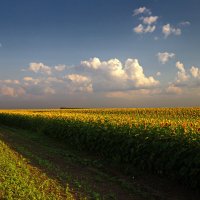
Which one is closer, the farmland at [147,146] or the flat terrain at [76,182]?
the flat terrain at [76,182]

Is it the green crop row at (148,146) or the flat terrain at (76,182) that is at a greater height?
the green crop row at (148,146)

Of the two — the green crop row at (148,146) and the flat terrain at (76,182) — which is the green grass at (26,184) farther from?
the green crop row at (148,146)

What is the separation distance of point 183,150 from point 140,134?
9.73 ft

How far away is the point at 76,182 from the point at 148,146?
3.03 m

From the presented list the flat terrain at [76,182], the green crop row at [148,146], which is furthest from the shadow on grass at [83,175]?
the green crop row at [148,146]

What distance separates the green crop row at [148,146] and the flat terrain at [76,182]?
486 mm

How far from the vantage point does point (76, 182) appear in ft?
38.7

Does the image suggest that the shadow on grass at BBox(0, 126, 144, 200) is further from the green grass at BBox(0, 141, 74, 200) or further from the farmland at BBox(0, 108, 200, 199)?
the farmland at BBox(0, 108, 200, 199)

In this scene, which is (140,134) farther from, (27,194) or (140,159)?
(27,194)

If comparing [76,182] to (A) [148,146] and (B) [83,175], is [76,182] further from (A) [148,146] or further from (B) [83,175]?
(A) [148,146]

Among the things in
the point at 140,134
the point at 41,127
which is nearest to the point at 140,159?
the point at 140,134

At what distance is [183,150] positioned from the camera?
1066cm

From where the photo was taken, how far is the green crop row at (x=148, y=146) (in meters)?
10.5

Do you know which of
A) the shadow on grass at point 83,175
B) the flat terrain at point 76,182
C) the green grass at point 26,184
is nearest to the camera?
the green grass at point 26,184
